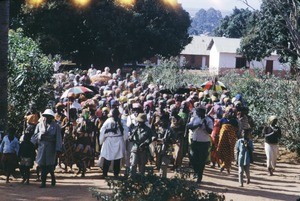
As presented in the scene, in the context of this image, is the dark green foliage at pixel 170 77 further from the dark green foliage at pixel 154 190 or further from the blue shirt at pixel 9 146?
the dark green foliage at pixel 154 190

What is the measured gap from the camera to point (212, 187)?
37.3ft

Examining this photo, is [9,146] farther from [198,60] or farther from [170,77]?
[198,60]

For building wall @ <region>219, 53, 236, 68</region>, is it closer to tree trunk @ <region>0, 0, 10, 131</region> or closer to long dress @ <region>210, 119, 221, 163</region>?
long dress @ <region>210, 119, 221, 163</region>

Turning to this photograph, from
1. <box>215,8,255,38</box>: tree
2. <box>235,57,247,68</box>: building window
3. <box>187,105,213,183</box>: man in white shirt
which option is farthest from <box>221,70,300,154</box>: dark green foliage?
<box>215,8,255,38</box>: tree

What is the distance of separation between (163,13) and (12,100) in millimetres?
28692

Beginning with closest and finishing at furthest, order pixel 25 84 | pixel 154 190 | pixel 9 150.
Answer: pixel 154 190
pixel 9 150
pixel 25 84

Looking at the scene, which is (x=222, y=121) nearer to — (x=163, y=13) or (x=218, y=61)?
(x=163, y=13)

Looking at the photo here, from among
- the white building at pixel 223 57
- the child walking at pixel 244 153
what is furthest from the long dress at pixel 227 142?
the white building at pixel 223 57

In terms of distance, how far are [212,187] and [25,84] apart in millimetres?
6043

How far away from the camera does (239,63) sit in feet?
207

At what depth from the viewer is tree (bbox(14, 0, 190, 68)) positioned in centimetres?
3572

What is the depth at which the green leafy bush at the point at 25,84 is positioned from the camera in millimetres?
14016

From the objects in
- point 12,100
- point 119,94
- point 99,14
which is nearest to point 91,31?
point 99,14

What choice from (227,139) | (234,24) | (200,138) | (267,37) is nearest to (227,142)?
(227,139)
